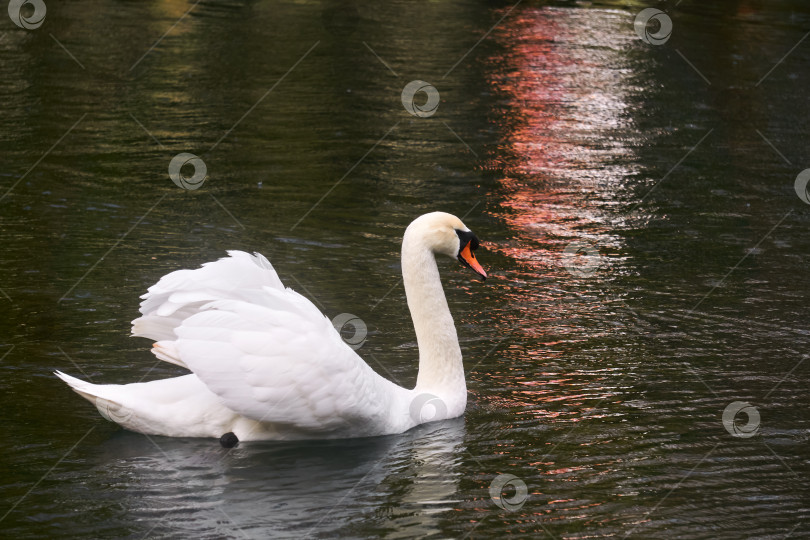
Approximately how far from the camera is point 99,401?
6.07 metres

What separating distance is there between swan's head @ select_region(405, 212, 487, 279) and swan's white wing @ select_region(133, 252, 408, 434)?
2.71ft

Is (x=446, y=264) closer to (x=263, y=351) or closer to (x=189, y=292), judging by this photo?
(x=189, y=292)

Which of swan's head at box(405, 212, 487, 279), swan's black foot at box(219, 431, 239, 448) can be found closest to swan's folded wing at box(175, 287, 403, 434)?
swan's black foot at box(219, 431, 239, 448)

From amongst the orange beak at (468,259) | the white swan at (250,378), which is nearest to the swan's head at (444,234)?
the orange beak at (468,259)

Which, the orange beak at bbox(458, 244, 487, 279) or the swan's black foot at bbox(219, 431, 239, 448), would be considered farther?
the orange beak at bbox(458, 244, 487, 279)

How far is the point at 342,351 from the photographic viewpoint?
19.9 ft

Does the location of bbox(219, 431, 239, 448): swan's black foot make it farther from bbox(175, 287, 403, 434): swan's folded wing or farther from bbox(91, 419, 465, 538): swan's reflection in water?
bbox(175, 287, 403, 434): swan's folded wing

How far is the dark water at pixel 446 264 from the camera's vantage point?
5699mm

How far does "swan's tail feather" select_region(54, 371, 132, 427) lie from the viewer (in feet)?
19.7

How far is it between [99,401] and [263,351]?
898 mm

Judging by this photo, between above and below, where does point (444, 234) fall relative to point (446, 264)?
below

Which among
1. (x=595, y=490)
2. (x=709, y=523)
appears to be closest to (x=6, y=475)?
(x=595, y=490)

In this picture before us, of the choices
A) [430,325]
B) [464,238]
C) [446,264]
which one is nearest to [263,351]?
[430,325]

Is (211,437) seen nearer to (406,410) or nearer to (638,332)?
(406,410)
